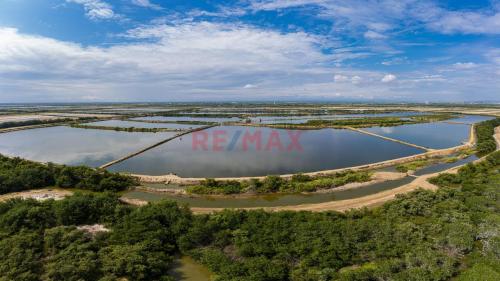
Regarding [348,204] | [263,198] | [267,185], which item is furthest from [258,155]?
[348,204]

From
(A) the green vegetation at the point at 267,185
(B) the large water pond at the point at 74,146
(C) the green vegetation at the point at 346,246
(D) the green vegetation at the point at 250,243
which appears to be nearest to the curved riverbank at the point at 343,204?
(A) the green vegetation at the point at 267,185

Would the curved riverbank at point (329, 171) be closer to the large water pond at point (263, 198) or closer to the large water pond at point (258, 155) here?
the large water pond at point (258, 155)

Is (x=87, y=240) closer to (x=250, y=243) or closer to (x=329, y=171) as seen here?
(x=250, y=243)

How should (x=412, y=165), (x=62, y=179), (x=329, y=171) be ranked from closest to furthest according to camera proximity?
(x=62, y=179) → (x=329, y=171) → (x=412, y=165)

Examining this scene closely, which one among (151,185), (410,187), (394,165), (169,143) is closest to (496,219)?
(410,187)

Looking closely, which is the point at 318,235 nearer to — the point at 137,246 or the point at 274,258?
the point at 274,258
